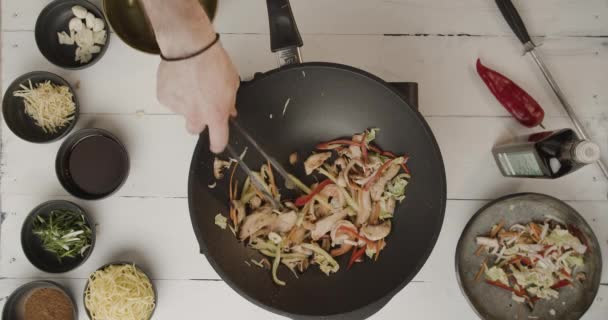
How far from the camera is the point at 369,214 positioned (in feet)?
4.20

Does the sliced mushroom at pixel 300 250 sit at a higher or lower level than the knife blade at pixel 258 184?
lower

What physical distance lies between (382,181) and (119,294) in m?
0.75

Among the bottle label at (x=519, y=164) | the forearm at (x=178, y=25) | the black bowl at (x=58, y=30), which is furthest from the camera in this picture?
the black bowl at (x=58, y=30)

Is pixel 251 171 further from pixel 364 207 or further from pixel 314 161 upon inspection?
pixel 364 207

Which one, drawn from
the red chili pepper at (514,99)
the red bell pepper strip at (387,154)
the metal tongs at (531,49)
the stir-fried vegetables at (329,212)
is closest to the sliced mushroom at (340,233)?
the stir-fried vegetables at (329,212)

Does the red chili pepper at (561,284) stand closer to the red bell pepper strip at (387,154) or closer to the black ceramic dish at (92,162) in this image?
the red bell pepper strip at (387,154)

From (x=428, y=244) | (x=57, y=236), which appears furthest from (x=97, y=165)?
(x=428, y=244)

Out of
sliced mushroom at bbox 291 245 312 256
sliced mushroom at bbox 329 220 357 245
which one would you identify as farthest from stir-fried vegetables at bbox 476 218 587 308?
sliced mushroom at bbox 291 245 312 256

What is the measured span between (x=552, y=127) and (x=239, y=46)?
37.1 inches

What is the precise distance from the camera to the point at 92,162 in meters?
1.33

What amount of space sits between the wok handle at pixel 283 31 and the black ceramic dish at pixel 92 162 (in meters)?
0.54

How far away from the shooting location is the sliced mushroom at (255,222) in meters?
1.25

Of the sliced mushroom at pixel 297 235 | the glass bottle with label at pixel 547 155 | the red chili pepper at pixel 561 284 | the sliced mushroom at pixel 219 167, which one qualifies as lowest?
the red chili pepper at pixel 561 284

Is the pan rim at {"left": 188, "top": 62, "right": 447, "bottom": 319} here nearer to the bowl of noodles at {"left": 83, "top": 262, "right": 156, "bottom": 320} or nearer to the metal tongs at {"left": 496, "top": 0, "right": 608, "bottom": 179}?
the bowl of noodles at {"left": 83, "top": 262, "right": 156, "bottom": 320}
